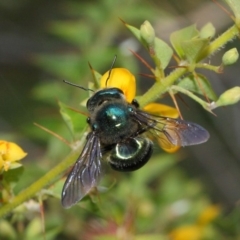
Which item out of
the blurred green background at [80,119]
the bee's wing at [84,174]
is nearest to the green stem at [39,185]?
the bee's wing at [84,174]

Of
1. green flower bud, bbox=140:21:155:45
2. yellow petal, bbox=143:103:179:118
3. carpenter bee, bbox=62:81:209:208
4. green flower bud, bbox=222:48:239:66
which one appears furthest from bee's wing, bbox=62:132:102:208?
green flower bud, bbox=222:48:239:66

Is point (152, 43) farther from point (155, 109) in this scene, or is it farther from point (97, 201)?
point (97, 201)

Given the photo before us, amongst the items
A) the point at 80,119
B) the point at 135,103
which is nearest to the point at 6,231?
the point at 80,119

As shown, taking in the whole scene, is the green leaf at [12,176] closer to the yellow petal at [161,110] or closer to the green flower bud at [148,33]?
the yellow petal at [161,110]

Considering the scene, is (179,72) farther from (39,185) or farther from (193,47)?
(39,185)

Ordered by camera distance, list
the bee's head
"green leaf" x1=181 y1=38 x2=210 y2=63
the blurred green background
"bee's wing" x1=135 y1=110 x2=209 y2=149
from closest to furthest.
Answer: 1. "green leaf" x1=181 y1=38 x2=210 y2=63
2. "bee's wing" x1=135 y1=110 x2=209 y2=149
3. the bee's head
4. the blurred green background

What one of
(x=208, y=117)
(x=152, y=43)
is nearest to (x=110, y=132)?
(x=152, y=43)

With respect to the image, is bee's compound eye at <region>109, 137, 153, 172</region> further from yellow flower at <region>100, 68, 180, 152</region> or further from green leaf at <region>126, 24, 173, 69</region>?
green leaf at <region>126, 24, 173, 69</region>
